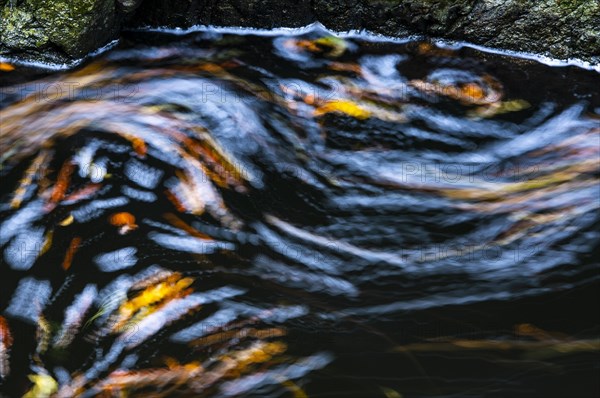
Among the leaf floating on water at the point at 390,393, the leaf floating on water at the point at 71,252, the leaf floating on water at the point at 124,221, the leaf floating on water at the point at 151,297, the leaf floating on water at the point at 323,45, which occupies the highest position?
the leaf floating on water at the point at 323,45

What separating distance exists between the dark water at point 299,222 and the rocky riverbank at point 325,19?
0.15 metres

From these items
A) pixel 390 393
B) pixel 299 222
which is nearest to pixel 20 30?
pixel 299 222

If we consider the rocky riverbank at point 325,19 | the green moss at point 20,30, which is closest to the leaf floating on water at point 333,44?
the rocky riverbank at point 325,19

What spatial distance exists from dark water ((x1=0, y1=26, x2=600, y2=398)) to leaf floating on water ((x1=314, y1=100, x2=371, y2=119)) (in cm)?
1

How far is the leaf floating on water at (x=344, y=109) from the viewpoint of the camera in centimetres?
448

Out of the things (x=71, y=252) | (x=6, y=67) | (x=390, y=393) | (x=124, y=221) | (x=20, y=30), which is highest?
(x=20, y=30)

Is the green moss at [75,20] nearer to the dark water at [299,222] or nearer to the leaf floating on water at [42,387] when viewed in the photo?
the dark water at [299,222]

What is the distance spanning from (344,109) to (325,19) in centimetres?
96

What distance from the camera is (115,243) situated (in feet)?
11.8

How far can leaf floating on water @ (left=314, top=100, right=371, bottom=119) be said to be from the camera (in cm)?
448

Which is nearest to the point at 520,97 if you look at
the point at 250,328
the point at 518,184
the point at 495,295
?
the point at 518,184

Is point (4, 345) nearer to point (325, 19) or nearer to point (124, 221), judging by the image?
point (124, 221)

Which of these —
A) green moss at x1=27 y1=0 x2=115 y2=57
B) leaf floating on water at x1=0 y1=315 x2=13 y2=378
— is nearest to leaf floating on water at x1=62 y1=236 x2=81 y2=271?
leaf floating on water at x1=0 y1=315 x2=13 y2=378

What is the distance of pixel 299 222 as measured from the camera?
3738 mm
